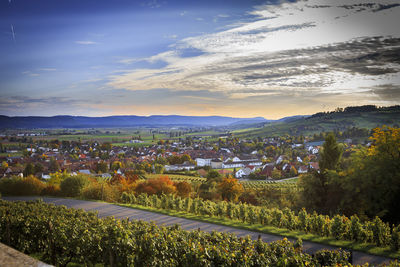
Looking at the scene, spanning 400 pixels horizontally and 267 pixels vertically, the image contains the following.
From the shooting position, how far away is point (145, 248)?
24.6 ft

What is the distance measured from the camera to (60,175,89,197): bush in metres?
28.3

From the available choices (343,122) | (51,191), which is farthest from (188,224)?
(343,122)

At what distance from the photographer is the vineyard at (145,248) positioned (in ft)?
21.9

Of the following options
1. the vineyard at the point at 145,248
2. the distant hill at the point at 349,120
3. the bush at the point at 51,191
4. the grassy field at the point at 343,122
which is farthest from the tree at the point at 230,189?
the distant hill at the point at 349,120

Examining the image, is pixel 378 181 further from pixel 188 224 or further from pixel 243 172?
pixel 243 172

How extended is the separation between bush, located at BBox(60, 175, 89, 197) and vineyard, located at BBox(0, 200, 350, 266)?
742 inches

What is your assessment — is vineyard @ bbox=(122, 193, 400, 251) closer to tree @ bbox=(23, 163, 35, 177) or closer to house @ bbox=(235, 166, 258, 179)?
tree @ bbox=(23, 163, 35, 177)

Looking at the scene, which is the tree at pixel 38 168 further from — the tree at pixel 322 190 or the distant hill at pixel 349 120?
the distant hill at pixel 349 120

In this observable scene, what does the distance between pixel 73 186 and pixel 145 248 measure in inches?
950

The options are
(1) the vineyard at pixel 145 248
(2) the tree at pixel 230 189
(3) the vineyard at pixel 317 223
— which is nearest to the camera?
(1) the vineyard at pixel 145 248

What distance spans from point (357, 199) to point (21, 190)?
110ft

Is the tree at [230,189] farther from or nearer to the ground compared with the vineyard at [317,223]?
nearer to the ground

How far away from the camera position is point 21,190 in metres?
Answer: 30.6

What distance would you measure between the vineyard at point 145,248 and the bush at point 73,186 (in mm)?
18851
